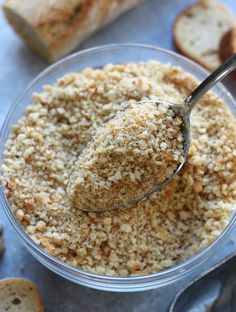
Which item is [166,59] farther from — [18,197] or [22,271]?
[22,271]

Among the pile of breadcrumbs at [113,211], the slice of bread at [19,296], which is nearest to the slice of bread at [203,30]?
the pile of breadcrumbs at [113,211]

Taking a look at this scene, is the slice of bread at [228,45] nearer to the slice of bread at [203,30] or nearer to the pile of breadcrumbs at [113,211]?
the slice of bread at [203,30]

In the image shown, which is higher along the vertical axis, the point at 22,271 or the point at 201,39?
the point at 201,39

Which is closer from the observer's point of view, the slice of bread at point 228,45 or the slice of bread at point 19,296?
the slice of bread at point 19,296

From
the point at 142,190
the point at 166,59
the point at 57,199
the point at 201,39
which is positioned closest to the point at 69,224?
A: the point at 57,199

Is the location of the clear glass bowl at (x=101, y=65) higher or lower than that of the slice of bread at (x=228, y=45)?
lower

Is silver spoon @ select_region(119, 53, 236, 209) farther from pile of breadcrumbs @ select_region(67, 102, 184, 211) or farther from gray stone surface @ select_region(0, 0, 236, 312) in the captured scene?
gray stone surface @ select_region(0, 0, 236, 312)

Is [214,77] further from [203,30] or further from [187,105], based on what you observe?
[203,30]
